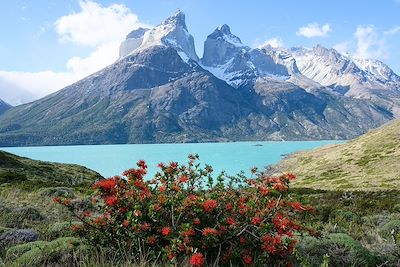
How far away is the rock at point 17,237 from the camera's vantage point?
8.44 meters

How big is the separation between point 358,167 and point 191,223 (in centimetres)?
8573

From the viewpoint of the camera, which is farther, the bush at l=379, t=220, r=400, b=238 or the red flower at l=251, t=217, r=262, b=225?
the bush at l=379, t=220, r=400, b=238

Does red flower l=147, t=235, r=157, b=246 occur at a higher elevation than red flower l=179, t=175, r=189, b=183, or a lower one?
lower

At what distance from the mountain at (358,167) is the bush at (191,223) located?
2160 inches

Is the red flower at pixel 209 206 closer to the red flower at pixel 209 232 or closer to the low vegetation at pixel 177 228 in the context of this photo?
the low vegetation at pixel 177 228

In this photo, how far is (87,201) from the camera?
1759cm

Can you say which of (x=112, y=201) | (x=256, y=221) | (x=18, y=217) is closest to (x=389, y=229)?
(x=256, y=221)

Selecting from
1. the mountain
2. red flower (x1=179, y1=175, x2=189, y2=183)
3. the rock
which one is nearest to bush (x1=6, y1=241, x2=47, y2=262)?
the rock

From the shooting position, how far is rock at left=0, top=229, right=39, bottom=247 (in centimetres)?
844

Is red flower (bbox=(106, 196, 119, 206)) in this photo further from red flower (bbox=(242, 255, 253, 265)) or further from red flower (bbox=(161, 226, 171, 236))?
red flower (bbox=(242, 255, 253, 265))

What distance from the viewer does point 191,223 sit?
636 cm

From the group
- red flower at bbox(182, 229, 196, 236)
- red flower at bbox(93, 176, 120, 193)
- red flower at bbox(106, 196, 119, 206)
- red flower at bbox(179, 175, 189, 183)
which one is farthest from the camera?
red flower at bbox(179, 175, 189, 183)

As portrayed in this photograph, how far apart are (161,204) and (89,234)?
→ 148 centimetres

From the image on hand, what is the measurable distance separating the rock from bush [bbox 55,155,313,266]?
238cm
